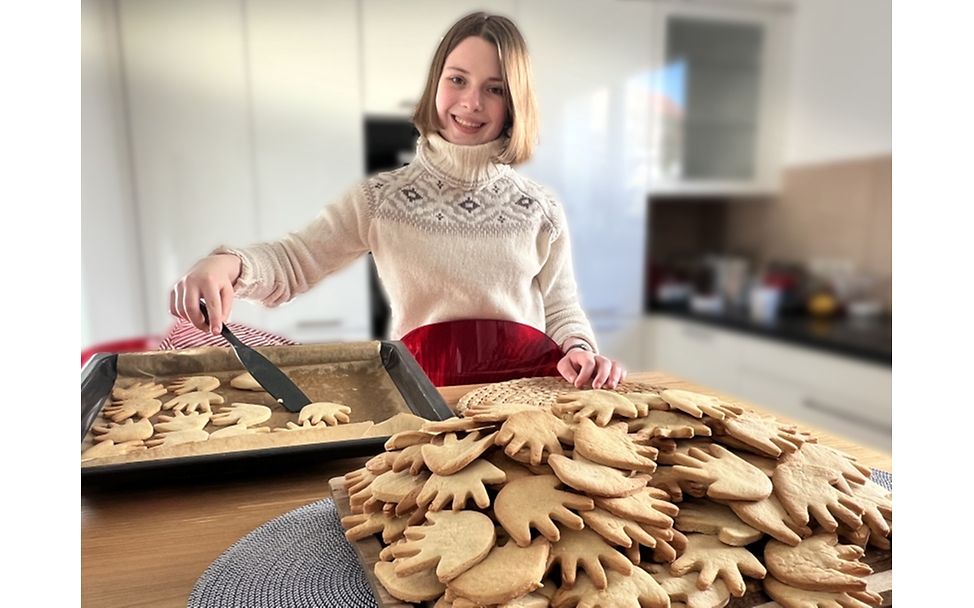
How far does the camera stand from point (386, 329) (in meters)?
0.62

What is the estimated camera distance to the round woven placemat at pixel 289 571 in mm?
285

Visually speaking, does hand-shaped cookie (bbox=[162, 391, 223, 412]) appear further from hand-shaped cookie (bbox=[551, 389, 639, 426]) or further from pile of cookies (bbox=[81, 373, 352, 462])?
hand-shaped cookie (bbox=[551, 389, 639, 426])

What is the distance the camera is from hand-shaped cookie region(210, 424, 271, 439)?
0.43 metres

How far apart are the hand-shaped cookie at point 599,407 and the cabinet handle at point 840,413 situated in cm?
84

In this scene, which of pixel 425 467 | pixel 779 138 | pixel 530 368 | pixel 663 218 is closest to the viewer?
pixel 425 467

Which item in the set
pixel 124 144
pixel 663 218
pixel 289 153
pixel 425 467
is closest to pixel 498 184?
pixel 425 467

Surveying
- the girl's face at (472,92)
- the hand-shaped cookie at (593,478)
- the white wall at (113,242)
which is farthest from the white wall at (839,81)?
the white wall at (113,242)

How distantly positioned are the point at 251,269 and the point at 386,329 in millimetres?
181

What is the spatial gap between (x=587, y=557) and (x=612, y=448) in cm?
6

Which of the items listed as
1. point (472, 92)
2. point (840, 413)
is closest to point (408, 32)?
point (472, 92)

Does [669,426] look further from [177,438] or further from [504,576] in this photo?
[177,438]

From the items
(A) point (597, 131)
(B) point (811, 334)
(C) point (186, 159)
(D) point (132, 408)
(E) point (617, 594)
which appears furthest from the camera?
(B) point (811, 334)

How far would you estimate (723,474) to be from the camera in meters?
0.31

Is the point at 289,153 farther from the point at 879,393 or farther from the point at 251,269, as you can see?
the point at 879,393
